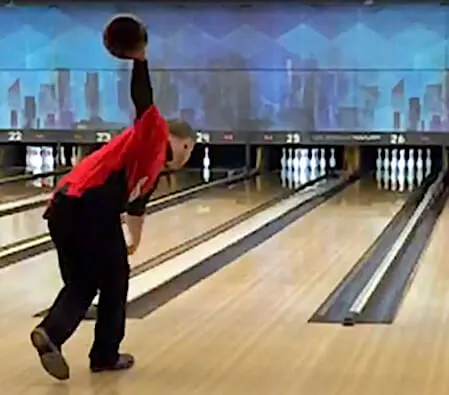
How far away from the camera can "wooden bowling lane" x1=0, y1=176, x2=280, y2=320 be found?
484 centimetres

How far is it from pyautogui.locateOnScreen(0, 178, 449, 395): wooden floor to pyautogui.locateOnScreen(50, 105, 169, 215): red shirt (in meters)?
0.59

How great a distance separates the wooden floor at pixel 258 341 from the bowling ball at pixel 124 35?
40.9 inches

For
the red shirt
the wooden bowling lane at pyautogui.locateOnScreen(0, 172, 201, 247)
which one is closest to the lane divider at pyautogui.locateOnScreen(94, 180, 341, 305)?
the wooden bowling lane at pyautogui.locateOnScreen(0, 172, 201, 247)

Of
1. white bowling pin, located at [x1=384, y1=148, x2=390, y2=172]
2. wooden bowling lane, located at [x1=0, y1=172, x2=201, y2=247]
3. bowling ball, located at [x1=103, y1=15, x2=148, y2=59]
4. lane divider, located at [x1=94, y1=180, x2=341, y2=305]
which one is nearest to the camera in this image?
bowling ball, located at [x1=103, y1=15, x2=148, y2=59]

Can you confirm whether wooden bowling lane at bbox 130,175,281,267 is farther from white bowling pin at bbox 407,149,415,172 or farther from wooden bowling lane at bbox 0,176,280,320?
white bowling pin at bbox 407,149,415,172

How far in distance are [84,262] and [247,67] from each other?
304 inches

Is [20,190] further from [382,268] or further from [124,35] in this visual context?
[124,35]

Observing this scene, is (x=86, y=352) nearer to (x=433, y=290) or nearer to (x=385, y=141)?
(x=433, y=290)

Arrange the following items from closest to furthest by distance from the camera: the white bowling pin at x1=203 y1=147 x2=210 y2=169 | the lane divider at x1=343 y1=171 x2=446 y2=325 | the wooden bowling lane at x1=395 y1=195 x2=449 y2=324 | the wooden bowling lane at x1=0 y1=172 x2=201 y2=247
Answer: the wooden bowling lane at x1=395 y1=195 x2=449 y2=324, the lane divider at x1=343 y1=171 x2=446 y2=325, the wooden bowling lane at x1=0 y1=172 x2=201 y2=247, the white bowling pin at x1=203 y1=147 x2=210 y2=169

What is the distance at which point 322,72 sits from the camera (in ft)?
35.3

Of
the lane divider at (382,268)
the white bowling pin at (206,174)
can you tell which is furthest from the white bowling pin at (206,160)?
the lane divider at (382,268)

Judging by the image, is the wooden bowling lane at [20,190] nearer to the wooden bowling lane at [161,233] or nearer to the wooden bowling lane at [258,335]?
the wooden bowling lane at [161,233]

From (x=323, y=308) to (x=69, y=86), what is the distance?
7146mm

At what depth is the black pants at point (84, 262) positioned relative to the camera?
338cm
